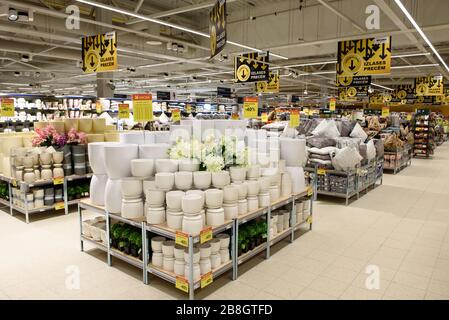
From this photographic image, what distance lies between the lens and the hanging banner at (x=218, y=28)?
4.36 m

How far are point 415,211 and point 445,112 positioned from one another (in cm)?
2976

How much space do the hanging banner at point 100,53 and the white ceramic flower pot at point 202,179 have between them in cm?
513

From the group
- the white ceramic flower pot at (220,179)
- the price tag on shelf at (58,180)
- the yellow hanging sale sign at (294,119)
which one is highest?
the yellow hanging sale sign at (294,119)

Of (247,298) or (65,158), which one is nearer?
(247,298)

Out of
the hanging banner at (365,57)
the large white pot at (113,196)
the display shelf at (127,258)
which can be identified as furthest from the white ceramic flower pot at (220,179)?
the hanging banner at (365,57)

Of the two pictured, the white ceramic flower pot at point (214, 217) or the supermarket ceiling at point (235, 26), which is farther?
the supermarket ceiling at point (235, 26)

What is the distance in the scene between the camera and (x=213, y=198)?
11.0ft

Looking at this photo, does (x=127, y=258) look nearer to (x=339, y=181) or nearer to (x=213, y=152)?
(x=213, y=152)

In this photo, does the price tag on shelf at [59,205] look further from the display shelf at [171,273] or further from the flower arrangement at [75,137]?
the display shelf at [171,273]

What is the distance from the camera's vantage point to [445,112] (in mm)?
30875

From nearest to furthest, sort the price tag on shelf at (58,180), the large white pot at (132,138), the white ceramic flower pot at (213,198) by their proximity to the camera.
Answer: the white ceramic flower pot at (213,198) → the large white pot at (132,138) → the price tag on shelf at (58,180)

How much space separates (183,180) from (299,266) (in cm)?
180

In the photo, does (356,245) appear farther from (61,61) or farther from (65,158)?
(61,61)

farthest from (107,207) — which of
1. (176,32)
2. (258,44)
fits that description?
(176,32)
